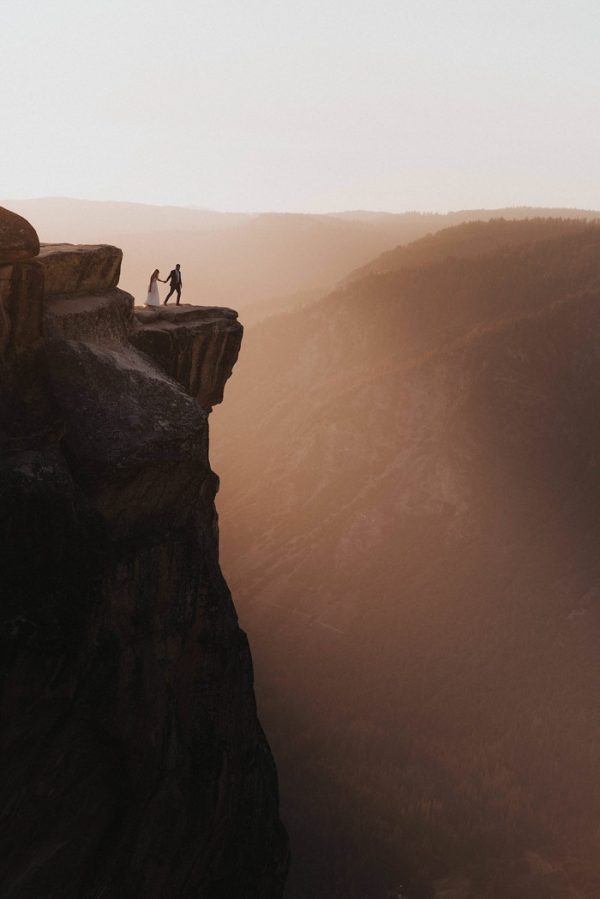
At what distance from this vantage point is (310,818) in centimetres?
4372

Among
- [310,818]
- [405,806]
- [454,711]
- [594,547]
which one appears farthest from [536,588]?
[310,818]

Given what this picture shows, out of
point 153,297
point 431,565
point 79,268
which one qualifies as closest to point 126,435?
point 79,268

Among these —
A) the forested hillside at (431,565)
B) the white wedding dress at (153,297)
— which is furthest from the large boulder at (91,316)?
the forested hillside at (431,565)

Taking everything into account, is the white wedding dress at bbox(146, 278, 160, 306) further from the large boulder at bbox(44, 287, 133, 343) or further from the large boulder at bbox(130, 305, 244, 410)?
the large boulder at bbox(44, 287, 133, 343)

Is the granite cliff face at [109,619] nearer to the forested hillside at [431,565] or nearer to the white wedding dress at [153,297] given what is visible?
the white wedding dress at [153,297]

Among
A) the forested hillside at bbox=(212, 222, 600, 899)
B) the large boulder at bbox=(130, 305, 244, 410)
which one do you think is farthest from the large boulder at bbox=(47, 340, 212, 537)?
the forested hillside at bbox=(212, 222, 600, 899)

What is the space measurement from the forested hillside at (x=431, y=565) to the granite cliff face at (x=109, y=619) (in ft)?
80.2

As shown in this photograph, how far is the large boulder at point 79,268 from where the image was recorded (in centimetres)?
1709

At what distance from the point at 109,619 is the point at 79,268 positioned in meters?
7.86

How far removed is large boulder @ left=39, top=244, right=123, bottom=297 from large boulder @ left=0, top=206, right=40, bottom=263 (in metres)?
2.12

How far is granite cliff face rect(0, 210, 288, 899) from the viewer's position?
13258mm

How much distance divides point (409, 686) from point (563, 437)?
32337mm

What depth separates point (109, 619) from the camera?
49.2ft

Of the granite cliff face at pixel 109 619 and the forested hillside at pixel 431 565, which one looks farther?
the forested hillside at pixel 431 565
